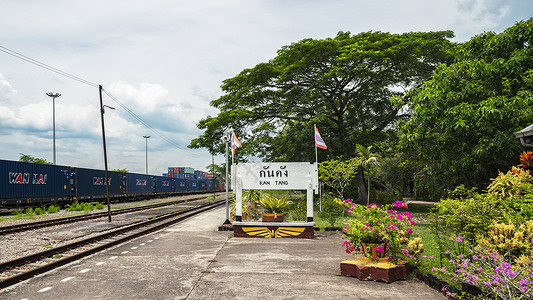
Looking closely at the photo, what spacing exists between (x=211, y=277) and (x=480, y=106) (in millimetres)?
13277

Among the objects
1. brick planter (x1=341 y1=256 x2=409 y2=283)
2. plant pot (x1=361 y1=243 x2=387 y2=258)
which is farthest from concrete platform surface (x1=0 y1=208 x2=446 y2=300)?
plant pot (x1=361 y1=243 x2=387 y2=258)

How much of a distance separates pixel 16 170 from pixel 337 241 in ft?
71.9

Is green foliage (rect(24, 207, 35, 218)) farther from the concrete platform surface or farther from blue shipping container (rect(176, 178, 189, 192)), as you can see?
blue shipping container (rect(176, 178, 189, 192))

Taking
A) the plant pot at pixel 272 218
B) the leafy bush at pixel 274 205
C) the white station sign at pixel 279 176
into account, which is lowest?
the plant pot at pixel 272 218

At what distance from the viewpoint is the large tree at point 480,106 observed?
14555mm

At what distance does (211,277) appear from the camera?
7.38 m

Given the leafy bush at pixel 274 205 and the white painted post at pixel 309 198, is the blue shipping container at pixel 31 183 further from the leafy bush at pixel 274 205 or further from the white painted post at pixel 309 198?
the white painted post at pixel 309 198

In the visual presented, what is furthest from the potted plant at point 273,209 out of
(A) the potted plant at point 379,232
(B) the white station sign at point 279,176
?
(A) the potted plant at point 379,232

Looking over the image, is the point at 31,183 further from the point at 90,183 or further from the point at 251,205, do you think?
the point at 251,205

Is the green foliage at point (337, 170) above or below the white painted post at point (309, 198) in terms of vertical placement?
above

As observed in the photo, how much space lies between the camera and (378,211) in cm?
761

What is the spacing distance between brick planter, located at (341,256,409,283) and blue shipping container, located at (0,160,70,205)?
23327 mm

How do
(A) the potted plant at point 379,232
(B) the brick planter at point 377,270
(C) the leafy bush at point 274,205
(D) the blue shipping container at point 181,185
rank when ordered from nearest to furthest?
1. (B) the brick planter at point 377,270
2. (A) the potted plant at point 379,232
3. (C) the leafy bush at point 274,205
4. (D) the blue shipping container at point 181,185

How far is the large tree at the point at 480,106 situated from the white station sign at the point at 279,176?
631 cm
